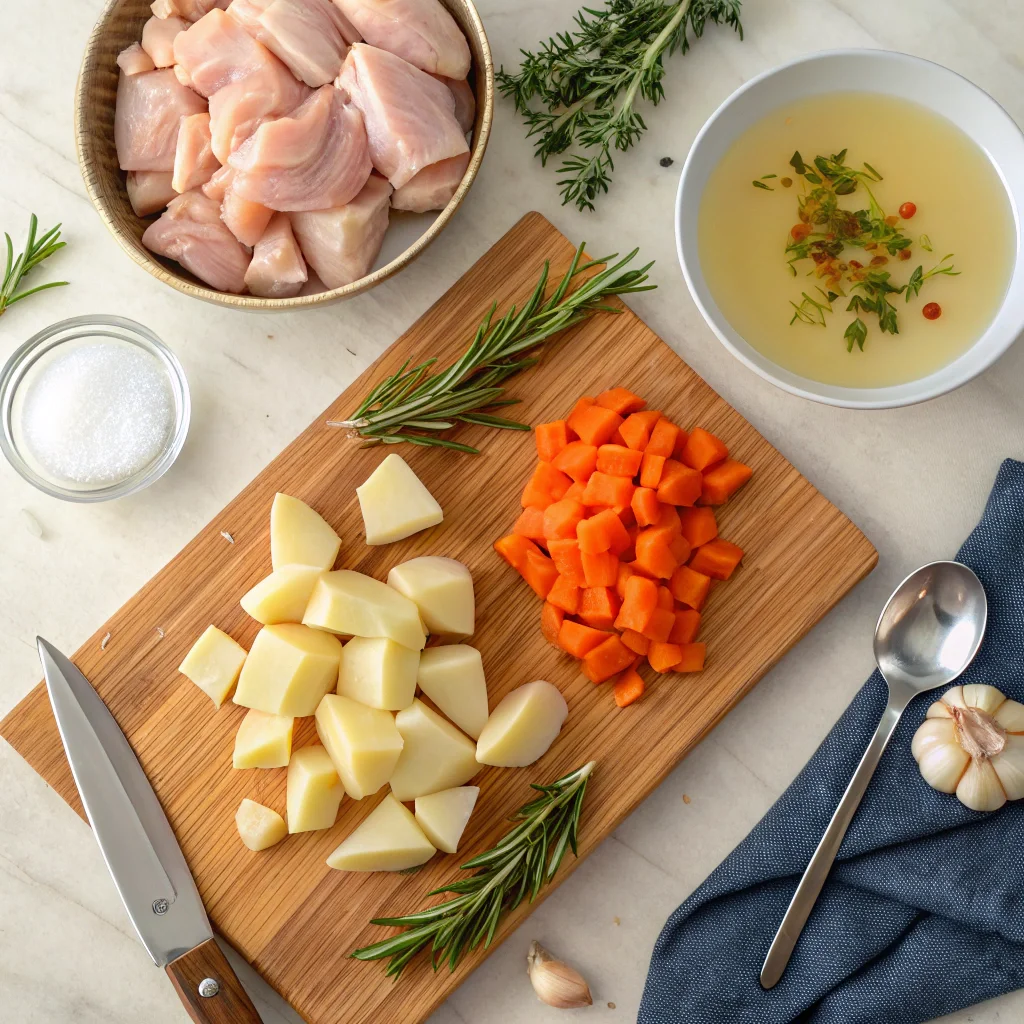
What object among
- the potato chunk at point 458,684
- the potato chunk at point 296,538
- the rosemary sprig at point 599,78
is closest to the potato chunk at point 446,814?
the potato chunk at point 458,684

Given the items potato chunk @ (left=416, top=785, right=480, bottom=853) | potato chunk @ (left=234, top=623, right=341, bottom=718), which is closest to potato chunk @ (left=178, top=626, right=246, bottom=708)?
potato chunk @ (left=234, top=623, right=341, bottom=718)

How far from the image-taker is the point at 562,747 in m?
2.00

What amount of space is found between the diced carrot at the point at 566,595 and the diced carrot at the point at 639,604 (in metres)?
0.10

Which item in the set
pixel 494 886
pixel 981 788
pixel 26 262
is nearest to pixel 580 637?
pixel 494 886

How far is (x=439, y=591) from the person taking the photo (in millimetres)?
1924

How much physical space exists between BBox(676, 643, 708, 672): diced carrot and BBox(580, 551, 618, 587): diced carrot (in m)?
0.22

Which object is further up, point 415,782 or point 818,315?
point 818,315

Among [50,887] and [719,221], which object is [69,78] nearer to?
[719,221]

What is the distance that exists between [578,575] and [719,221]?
78 centimetres

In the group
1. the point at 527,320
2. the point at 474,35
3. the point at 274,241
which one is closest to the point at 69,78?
the point at 274,241

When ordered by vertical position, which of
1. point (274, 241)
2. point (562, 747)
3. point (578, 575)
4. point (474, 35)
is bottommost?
point (562, 747)

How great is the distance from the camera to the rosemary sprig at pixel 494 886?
1865 millimetres

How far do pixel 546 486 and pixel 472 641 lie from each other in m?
0.37

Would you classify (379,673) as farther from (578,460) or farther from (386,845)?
(578,460)
